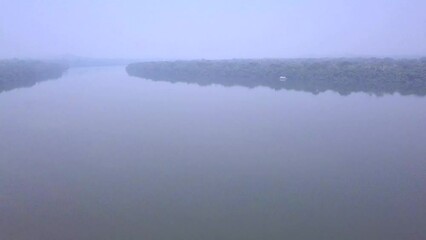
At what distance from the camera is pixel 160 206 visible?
3.92m

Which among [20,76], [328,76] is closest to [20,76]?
[20,76]

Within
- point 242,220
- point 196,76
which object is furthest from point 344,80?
point 242,220

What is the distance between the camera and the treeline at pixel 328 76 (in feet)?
37.7

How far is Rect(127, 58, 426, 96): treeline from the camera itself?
11.5m

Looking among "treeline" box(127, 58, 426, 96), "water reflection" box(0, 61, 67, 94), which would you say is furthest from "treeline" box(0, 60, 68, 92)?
"treeline" box(127, 58, 426, 96)

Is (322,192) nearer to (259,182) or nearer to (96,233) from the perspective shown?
(259,182)

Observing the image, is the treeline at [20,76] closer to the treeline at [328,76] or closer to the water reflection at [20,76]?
the water reflection at [20,76]

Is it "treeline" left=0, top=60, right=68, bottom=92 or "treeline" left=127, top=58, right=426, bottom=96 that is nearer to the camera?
"treeline" left=127, top=58, right=426, bottom=96

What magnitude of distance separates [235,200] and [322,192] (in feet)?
3.28

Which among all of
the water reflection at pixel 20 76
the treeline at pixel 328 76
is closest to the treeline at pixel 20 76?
the water reflection at pixel 20 76

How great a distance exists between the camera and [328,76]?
12.8 metres

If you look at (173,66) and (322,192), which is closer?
(322,192)

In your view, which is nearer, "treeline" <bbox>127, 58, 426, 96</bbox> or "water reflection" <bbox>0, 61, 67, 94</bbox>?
"treeline" <bbox>127, 58, 426, 96</bbox>

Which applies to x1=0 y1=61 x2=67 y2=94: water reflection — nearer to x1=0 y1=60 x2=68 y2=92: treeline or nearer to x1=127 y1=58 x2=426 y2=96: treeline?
x1=0 y1=60 x2=68 y2=92: treeline
